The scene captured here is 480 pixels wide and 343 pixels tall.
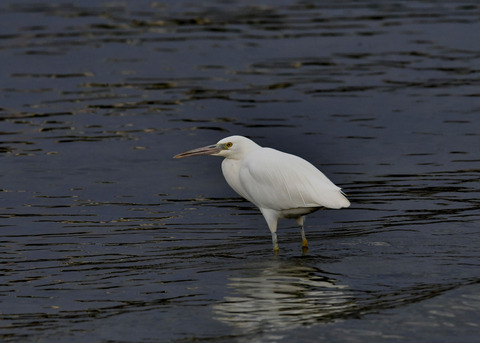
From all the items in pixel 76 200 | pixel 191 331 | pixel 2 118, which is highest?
pixel 2 118

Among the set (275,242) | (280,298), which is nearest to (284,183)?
(275,242)

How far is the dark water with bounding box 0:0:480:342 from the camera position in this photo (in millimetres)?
9453

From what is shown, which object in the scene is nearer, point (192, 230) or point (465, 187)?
point (192, 230)

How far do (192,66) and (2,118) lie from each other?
5064 mm

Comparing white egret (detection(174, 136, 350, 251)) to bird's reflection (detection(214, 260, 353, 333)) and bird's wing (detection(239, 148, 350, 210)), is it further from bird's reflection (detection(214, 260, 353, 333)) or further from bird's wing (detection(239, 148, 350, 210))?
bird's reflection (detection(214, 260, 353, 333))

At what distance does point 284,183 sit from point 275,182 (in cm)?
10

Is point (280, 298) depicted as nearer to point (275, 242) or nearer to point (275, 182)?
point (275, 242)

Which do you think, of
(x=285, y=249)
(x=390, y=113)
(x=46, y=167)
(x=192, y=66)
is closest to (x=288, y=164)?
(x=285, y=249)

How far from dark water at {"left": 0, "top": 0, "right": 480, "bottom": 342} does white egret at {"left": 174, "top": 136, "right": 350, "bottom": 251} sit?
0.47m

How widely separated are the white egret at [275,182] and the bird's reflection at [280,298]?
762 mm

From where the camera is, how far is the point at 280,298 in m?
9.79

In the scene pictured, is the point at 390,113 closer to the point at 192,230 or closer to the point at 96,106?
the point at 96,106

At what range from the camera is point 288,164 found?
11.8m

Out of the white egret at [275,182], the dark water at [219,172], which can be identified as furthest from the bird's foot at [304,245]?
the dark water at [219,172]
